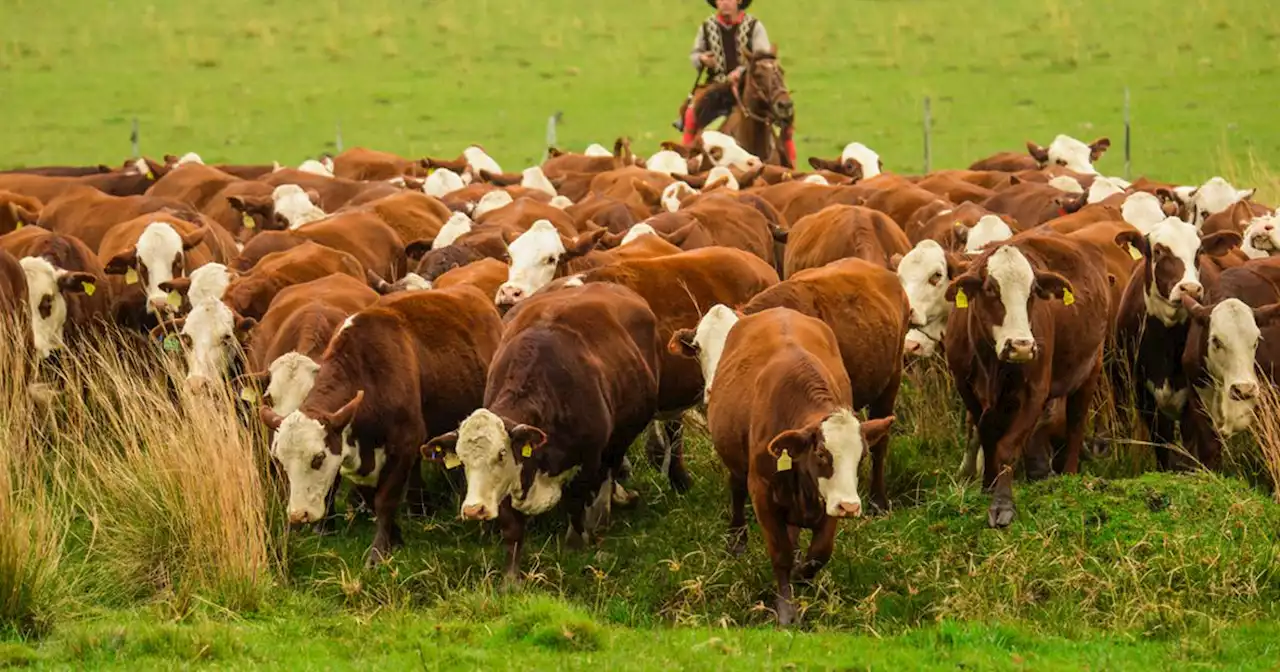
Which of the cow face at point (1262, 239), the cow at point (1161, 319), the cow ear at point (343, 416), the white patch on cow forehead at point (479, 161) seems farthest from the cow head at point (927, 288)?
the white patch on cow forehead at point (479, 161)

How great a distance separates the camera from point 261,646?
8594mm

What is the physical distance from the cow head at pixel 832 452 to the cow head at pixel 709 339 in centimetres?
158

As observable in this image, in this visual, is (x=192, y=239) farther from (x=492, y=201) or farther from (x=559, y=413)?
(x=559, y=413)

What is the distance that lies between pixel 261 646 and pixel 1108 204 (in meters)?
8.33

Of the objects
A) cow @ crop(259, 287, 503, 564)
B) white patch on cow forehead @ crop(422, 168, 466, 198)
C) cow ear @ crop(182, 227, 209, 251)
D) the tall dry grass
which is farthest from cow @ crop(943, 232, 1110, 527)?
white patch on cow forehead @ crop(422, 168, 466, 198)

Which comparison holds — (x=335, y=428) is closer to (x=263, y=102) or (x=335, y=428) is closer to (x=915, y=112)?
(x=915, y=112)

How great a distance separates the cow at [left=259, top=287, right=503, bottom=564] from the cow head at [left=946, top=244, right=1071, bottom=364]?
2.74 m

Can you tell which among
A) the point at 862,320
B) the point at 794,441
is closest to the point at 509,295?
the point at 862,320

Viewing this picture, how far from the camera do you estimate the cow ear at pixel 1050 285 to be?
10.4 metres

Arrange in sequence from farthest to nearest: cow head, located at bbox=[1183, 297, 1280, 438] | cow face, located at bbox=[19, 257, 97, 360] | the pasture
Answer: cow face, located at bbox=[19, 257, 97, 360] → cow head, located at bbox=[1183, 297, 1280, 438] → the pasture

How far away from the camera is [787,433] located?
28.7 ft

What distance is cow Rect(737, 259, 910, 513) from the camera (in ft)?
35.7

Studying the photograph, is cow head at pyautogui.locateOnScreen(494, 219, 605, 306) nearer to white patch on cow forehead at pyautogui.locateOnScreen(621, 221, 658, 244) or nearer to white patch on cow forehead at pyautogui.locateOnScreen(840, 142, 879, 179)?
white patch on cow forehead at pyautogui.locateOnScreen(621, 221, 658, 244)

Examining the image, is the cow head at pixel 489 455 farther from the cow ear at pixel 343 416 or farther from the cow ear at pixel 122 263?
the cow ear at pixel 122 263
